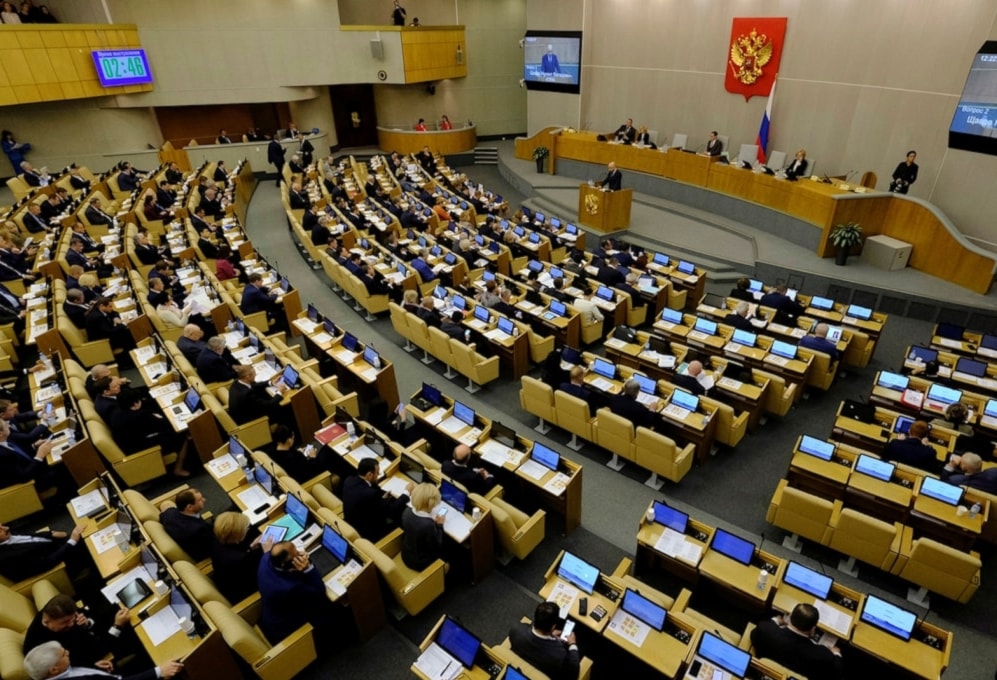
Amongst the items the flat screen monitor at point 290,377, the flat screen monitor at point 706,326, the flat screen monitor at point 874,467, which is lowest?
the flat screen monitor at point 874,467

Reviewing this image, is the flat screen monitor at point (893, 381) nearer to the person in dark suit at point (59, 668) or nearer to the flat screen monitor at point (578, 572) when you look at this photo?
the flat screen monitor at point (578, 572)

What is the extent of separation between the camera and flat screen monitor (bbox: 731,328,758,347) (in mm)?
8344

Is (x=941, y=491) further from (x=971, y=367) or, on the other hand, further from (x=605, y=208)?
(x=605, y=208)

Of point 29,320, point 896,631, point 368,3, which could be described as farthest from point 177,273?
point 368,3

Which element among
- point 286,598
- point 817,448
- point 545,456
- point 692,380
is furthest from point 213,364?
point 817,448

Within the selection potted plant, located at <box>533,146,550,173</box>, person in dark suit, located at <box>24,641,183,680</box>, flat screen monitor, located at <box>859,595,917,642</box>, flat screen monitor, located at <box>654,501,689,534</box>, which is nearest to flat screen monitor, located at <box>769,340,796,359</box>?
flat screen monitor, located at <box>654,501,689,534</box>

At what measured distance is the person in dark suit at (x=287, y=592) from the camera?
4.26 meters

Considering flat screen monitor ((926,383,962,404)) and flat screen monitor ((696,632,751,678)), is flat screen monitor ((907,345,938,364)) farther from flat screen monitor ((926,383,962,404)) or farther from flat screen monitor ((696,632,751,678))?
flat screen monitor ((696,632,751,678))

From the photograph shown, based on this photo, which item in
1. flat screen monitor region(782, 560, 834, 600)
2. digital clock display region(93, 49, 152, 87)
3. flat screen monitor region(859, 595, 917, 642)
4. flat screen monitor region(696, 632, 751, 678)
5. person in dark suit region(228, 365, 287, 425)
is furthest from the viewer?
digital clock display region(93, 49, 152, 87)

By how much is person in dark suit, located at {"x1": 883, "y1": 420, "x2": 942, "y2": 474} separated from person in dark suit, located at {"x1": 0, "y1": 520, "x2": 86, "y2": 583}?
27.0 ft

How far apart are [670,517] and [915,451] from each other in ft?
9.73

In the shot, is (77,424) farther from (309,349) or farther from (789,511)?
(789,511)

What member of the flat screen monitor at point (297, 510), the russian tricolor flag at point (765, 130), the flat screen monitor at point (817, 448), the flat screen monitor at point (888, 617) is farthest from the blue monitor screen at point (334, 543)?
the russian tricolor flag at point (765, 130)

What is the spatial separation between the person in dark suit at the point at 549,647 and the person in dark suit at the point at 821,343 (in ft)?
19.7
